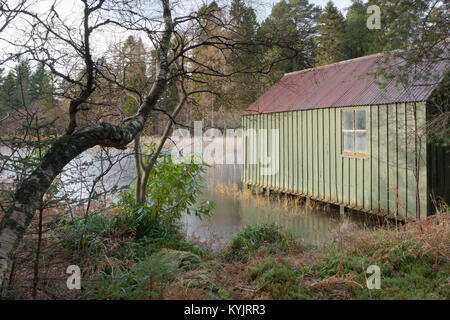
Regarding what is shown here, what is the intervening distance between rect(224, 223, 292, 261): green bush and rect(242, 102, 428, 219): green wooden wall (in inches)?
83.7

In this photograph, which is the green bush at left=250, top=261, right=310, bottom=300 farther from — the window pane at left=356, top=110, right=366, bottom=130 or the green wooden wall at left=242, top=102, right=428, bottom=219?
the window pane at left=356, top=110, right=366, bottom=130

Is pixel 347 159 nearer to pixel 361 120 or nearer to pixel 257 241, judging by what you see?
pixel 361 120

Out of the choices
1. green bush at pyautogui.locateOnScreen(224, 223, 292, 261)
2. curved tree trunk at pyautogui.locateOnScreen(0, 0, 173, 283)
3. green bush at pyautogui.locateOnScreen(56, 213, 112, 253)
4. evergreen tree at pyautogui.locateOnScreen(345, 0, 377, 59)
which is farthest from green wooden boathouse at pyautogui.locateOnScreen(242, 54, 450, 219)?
green bush at pyautogui.locateOnScreen(56, 213, 112, 253)

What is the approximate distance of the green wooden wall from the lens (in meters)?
7.72

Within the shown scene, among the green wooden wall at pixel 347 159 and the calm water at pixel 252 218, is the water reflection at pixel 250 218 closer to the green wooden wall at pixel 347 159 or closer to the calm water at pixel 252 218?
the calm water at pixel 252 218

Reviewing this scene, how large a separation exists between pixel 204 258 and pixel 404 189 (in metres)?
5.14

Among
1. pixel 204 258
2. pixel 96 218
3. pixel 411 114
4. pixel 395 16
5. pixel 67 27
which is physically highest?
pixel 395 16

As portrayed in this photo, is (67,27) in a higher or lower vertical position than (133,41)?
lower

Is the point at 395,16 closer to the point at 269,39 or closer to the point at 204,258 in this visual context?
the point at 269,39

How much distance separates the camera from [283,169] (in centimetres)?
1210

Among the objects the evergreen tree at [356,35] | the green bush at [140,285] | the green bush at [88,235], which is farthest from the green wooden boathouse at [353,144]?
the green bush at [88,235]

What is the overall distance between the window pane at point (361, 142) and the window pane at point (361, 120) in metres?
0.16

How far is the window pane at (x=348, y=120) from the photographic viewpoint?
31.0 ft
